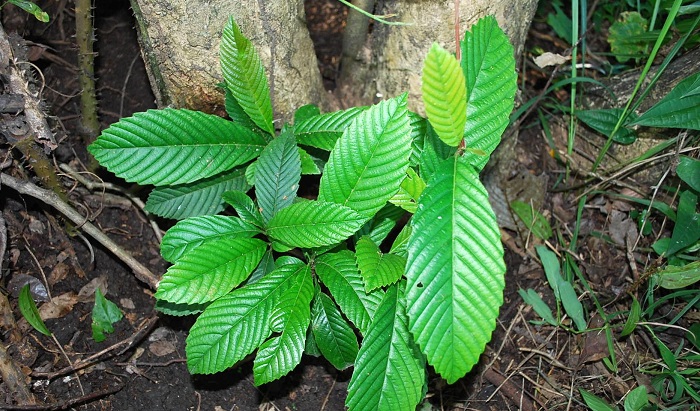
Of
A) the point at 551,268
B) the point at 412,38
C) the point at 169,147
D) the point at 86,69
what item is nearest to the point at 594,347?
the point at 551,268

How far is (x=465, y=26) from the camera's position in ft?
6.47

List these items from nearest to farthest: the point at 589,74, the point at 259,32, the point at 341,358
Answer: the point at 341,358, the point at 259,32, the point at 589,74

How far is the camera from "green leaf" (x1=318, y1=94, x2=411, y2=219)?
1.58m

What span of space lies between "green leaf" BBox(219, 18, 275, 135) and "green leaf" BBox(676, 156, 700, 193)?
1.37 metres

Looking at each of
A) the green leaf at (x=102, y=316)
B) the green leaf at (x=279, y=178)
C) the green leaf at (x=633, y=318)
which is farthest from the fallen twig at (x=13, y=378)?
the green leaf at (x=633, y=318)

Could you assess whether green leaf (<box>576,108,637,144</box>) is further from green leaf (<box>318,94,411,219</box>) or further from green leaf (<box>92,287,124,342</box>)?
green leaf (<box>92,287,124,342</box>)

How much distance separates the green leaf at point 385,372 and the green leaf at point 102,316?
88cm

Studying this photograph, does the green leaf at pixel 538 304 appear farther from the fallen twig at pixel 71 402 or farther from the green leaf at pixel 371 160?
the fallen twig at pixel 71 402

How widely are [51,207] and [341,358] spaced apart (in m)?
1.14

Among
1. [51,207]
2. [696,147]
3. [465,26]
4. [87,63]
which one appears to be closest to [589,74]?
[696,147]

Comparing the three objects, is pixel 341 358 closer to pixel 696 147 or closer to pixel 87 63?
pixel 87 63

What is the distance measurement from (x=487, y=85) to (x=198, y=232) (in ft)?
2.85

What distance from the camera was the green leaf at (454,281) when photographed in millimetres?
1347

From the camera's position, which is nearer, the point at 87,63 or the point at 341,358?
the point at 341,358
